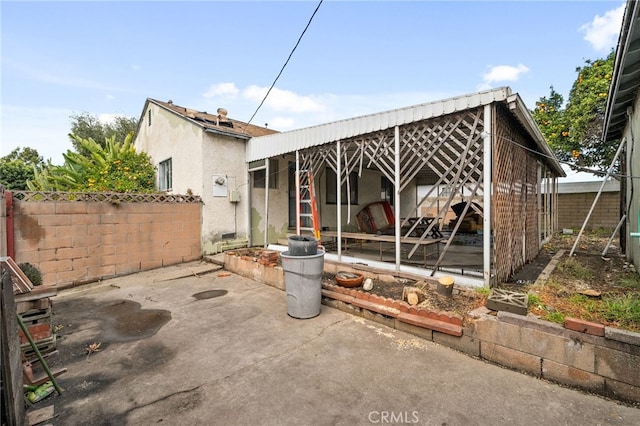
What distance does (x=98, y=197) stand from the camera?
6.41 meters

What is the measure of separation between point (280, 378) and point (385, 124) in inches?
172

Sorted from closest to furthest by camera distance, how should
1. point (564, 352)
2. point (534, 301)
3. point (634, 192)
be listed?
1. point (564, 352)
2. point (534, 301)
3. point (634, 192)

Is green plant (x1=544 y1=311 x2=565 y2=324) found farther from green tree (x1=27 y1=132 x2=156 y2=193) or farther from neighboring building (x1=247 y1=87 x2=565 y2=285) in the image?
green tree (x1=27 y1=132 x2=156 y2=193)

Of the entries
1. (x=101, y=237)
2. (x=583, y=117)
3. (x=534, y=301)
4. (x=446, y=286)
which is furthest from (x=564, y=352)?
(x=583, y=117)

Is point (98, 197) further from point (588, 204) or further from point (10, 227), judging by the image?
point (588, 204)

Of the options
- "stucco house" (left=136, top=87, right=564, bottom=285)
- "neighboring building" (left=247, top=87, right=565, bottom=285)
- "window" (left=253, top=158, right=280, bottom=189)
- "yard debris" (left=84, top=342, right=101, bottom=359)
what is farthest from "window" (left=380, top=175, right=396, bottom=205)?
"yard debris" (left=84, top=342, right=101, bottom=359)

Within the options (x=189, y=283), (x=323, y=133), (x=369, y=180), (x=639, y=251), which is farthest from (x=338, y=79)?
(x=639, y=251)

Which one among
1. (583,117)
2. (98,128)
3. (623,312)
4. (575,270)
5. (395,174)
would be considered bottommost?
(575,270)

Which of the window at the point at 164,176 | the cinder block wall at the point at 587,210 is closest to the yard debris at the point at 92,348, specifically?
the window at the point at 164,176

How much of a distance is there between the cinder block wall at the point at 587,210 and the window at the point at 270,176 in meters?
16.4

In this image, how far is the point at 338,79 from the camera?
8633 mm

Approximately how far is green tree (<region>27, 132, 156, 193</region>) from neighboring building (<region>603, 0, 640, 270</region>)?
12.7m

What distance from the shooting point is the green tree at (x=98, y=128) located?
67.5 ft

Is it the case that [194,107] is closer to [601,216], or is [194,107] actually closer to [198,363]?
[198,363]
